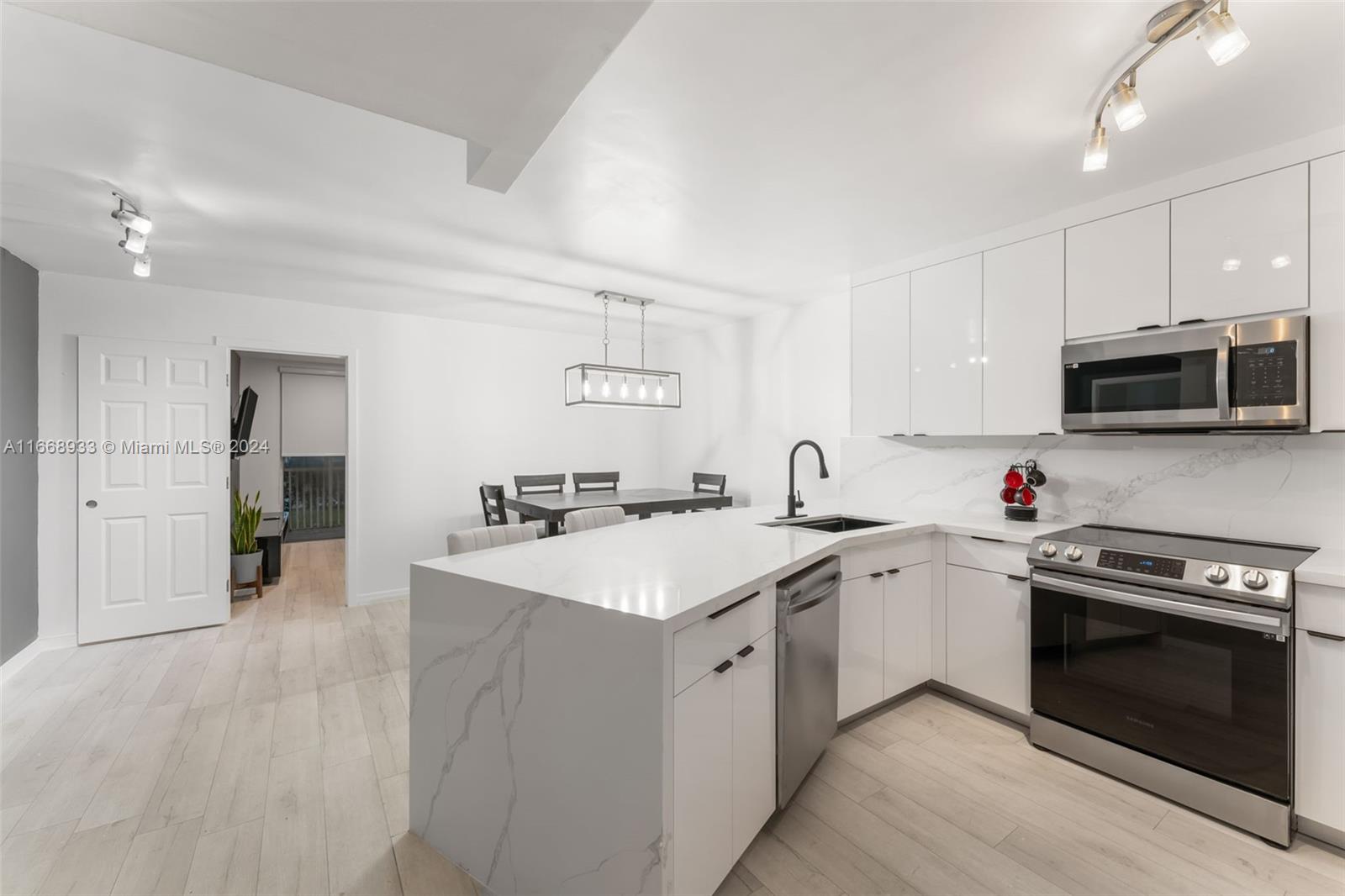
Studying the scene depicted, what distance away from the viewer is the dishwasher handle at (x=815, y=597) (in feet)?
6.42

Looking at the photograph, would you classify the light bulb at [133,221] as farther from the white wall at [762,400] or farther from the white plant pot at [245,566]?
the white wall at [762,400]

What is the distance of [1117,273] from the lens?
102 inches

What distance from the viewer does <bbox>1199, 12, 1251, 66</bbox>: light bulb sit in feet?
4.55

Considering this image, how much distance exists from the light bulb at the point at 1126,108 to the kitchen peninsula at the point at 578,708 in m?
1.75

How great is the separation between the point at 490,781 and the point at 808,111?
2.44 m

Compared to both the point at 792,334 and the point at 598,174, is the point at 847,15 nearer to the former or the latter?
the point at 598,174

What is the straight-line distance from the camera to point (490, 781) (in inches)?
67.2

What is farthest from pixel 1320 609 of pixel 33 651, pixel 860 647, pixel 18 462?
pixel 33 651

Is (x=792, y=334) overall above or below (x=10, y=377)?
above

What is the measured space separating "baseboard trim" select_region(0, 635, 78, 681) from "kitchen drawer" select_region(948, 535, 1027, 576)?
5.28 metres

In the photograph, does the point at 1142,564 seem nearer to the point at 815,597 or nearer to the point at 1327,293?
the point at 1327,293

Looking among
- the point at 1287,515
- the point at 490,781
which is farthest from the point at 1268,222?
the point at 490,781

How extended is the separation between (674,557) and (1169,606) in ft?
6.01

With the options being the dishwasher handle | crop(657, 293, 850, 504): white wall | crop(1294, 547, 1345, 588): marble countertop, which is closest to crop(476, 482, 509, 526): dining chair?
crop(657, 293, 850, 504): white wall
